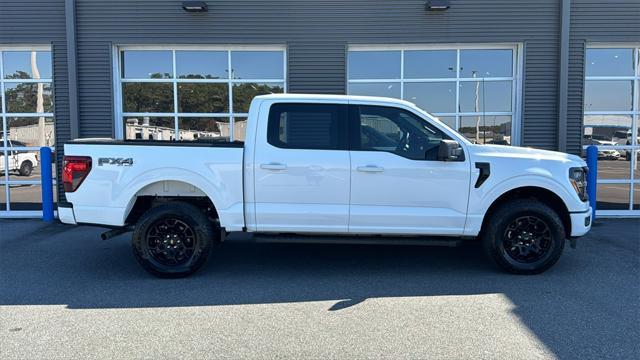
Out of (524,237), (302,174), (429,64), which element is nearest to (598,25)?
(429,64)

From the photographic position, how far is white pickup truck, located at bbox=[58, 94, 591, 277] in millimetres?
5812

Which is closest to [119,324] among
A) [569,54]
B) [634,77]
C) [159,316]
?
[159,316]

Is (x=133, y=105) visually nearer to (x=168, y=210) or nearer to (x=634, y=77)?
(x=168, y=210)

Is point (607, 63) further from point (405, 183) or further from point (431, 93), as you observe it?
point (405, 183)

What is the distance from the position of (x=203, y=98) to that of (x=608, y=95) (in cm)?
799

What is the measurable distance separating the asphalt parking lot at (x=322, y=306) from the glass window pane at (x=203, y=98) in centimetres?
370

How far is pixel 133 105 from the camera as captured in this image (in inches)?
396

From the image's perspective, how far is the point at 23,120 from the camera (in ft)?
33.1

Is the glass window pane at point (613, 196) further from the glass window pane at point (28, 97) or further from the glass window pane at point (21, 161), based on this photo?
the glass window pane at point (21, 161)

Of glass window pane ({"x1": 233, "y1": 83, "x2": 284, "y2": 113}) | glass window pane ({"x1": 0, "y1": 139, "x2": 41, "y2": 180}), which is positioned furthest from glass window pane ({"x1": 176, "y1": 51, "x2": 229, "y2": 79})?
glass window pane ({"x1": 0, "y1": 139, "x2": 41, "y2": 180})

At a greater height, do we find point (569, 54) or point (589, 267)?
point (569, 54)

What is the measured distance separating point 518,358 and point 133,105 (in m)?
8.57

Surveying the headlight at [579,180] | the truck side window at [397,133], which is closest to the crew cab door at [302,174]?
the truck side window at [397,133]

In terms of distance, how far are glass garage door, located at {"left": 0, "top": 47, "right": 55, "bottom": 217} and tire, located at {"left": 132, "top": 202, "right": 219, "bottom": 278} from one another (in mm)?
5440
